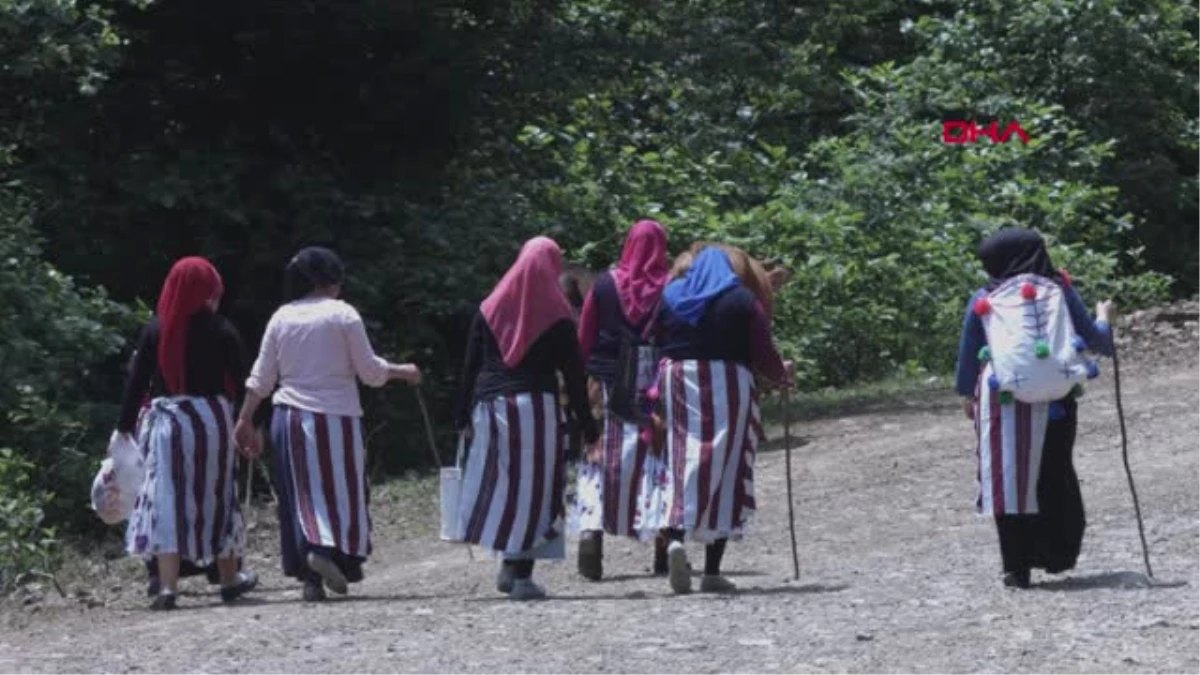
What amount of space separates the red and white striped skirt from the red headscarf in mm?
604

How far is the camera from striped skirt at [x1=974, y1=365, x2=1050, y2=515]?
10.5 m

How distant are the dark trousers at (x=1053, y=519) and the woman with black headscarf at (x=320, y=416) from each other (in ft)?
9.38

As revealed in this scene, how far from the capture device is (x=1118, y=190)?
955 inches

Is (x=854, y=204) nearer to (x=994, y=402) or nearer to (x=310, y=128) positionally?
(x=310, y=128)

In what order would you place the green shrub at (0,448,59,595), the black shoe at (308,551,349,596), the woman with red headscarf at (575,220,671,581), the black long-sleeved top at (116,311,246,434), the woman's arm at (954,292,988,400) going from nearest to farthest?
the woman's arm at (954,292,988,400) < the black shoe at (308,551,349,596) < the black long-sleeved top at (116,311,246,434) < the woman with red headscarf at (575,220,671,581) < the green shrub at (0,448,59,595)

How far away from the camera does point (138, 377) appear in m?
11.5

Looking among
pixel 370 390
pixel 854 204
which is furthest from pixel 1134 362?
pixel 370 390

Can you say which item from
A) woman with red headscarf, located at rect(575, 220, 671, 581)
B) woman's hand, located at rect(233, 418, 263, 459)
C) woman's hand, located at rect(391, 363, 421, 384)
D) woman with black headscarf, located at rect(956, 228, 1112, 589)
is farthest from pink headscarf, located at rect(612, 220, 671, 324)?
woman's hand, located at rect(233, 418, 263, 459)

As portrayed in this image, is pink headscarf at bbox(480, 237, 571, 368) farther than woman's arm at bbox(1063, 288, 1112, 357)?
Yes

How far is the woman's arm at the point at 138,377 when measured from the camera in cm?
1148

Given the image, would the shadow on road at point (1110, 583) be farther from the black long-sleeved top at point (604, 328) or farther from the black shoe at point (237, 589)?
the black shoe at point (237, 589)

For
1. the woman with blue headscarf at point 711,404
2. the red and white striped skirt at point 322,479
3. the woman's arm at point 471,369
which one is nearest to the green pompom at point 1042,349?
the woman with blue headscarf at point 711,404

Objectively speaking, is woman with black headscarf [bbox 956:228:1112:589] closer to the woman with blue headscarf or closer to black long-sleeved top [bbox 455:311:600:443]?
the woman with blue headscarf

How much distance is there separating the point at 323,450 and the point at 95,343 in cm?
471
